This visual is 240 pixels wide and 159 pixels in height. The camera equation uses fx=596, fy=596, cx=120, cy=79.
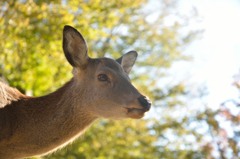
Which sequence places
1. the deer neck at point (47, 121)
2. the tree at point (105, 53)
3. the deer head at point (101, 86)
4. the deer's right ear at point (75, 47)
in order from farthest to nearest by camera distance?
1. the tree at point (105, 53)
2. the deer's right ear at point (75, 47)
3. the deer neck at point (47, 121)
4. the deer head at point (101, 86)

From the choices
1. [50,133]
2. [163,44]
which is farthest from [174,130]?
[50,133]

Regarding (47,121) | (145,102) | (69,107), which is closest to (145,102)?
(145,102)

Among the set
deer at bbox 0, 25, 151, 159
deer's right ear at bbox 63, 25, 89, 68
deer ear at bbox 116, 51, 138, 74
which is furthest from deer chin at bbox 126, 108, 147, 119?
deer ear at bbox 116, 51, 138, 74

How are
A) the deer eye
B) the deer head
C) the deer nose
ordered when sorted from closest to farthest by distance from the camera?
the deer nose
the deer head
the deer eye

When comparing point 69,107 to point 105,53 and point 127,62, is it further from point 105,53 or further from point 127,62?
point 105,53

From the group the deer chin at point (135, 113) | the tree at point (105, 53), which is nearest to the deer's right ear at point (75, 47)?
the deer chin at point (135, 113)

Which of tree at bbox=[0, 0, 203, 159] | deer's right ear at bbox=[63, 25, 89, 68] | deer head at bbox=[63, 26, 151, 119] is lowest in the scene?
deer head at bbox=[63, 26, 151, 119]

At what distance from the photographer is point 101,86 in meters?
7.38

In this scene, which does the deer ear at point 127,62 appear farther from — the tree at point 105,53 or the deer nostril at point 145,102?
the tree at point 105,53

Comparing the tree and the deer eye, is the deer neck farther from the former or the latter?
the tree

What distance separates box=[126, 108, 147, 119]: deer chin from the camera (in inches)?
267

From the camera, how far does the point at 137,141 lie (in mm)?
19562

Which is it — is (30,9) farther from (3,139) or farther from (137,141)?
(137,141)

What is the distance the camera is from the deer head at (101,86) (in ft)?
22.9
